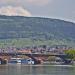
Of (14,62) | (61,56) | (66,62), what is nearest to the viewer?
(66,62)

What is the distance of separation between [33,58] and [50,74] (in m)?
60.1

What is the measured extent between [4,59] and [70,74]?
6670cm

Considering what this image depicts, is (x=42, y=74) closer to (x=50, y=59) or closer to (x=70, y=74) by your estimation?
(x=70, y=74)

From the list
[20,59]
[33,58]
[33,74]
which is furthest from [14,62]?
[33,74]

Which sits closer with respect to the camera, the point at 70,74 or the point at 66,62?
the point at 70,74

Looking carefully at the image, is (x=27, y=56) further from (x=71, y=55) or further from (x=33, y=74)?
(x=33, y=74)

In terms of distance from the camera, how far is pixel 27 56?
133m

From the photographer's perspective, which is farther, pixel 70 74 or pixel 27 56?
pixel 27 56

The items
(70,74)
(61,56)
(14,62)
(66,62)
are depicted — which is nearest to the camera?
(70,74)

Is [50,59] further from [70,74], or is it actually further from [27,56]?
[70,74]

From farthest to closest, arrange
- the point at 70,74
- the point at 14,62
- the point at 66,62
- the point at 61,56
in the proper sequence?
the point at 14,62 < the point at 61,56 < the point at 66,62 < the point at 70,74

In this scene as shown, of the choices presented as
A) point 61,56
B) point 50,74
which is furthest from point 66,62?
point 50,74

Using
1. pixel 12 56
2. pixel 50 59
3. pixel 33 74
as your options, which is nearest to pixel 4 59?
pixel 12 56

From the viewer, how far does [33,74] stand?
214 ft
